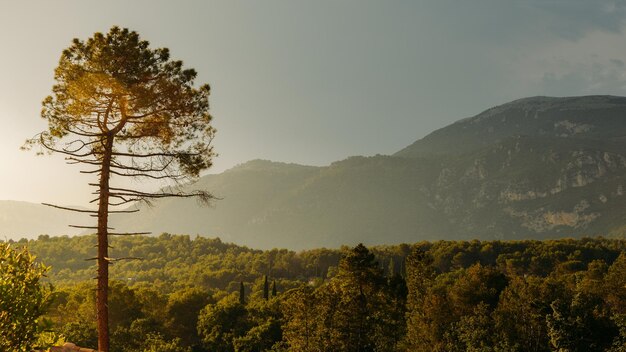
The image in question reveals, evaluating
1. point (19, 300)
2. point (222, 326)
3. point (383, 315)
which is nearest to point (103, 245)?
point (19, 300)

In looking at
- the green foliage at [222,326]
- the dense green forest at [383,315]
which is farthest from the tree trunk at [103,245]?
the green foliage at [222,326]

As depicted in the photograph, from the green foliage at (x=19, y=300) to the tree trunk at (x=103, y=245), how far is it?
599 centimetres

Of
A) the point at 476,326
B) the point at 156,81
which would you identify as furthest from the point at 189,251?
the point at 156,81

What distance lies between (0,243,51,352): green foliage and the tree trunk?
5.99m

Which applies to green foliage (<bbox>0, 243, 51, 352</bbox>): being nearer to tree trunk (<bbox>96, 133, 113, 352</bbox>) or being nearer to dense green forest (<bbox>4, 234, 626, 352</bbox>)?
tree trunk (<bbox>96, 133, 113, 352</bbox>)

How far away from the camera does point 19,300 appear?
31.9ft

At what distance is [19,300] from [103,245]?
7.12 metres

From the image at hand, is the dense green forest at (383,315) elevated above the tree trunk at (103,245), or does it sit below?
below

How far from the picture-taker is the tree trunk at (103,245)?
53.7 ft

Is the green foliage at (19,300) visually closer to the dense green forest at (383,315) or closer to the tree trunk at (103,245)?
the tree trunk at (103,245)

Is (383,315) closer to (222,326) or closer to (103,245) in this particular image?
(222,326)

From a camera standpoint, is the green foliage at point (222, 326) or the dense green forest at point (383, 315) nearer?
the dense green forest at point (383, 315)

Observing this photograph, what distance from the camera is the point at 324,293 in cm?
4822

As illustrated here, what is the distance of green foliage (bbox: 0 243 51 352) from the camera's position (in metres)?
9.55
